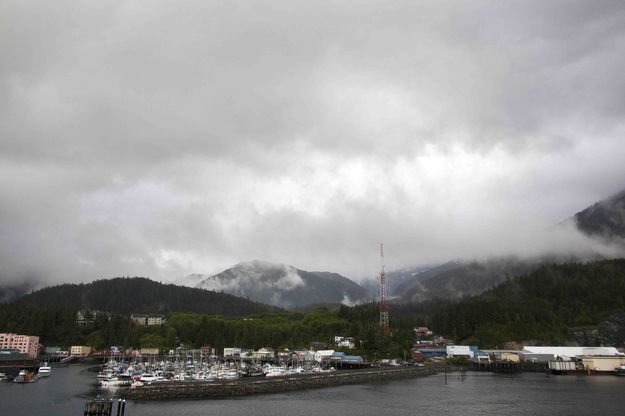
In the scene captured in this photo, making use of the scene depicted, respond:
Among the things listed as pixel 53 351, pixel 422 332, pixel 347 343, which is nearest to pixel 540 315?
pixel 422 332

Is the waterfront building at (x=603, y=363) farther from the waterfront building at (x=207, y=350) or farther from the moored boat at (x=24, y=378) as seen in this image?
the moored boat at (x=24, y=378)

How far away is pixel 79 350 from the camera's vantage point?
169625 millimetres

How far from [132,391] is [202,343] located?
11661 centimetres

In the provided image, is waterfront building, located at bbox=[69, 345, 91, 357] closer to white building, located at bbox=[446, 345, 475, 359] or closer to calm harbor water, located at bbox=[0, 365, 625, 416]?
calm harbor water, located at bbox=[0, 365, 625, 416]

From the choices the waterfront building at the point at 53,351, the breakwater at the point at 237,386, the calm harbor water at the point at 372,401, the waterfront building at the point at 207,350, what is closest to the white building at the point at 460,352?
the breakwater at the point at 237,386

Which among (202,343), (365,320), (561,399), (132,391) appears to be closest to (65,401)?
(132,391)

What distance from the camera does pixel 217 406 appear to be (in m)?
56.7

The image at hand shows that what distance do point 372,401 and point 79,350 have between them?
14274 cm

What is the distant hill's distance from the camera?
15750 centimetres

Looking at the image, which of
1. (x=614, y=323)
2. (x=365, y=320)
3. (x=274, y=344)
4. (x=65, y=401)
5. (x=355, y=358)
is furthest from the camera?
(x=365, y=320)

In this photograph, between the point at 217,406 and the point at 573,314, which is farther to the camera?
the point at 573,314

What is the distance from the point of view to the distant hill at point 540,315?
158 metres

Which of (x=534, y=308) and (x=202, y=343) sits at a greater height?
(x=534, y=308)

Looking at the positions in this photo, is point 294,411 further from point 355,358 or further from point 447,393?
point 355,358
